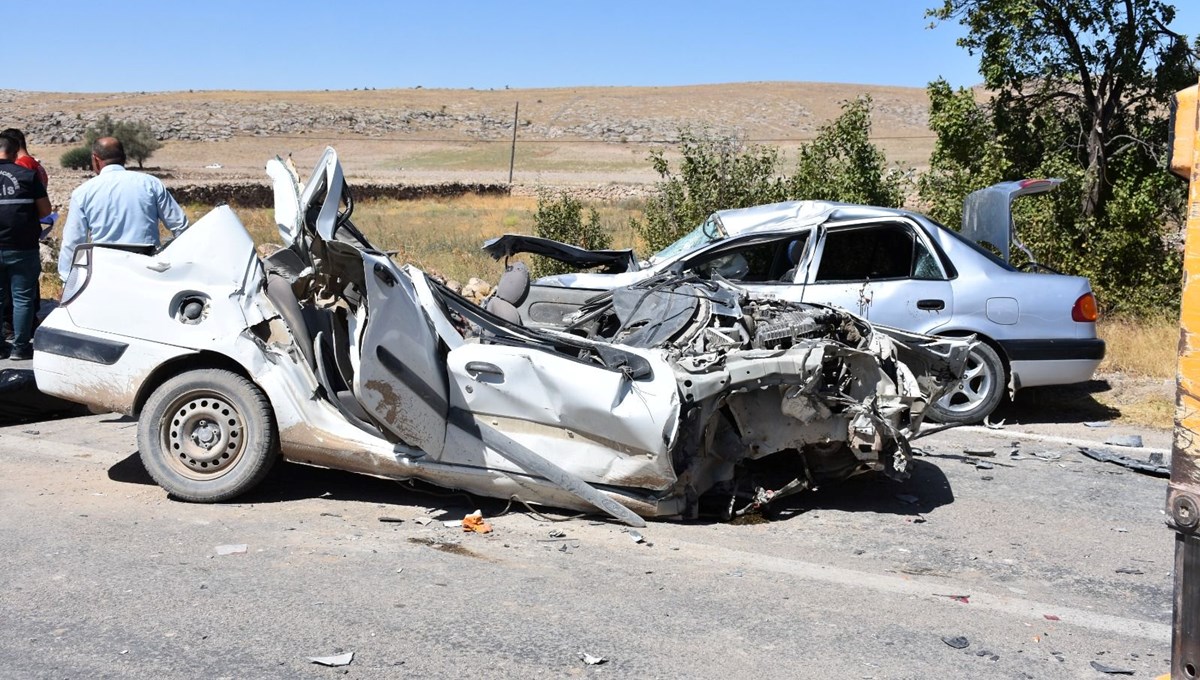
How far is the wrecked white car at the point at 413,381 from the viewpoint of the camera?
5688 millimetres

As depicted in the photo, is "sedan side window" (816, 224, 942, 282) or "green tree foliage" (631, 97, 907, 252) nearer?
"sedan side window" (816, 224, 942, 282)

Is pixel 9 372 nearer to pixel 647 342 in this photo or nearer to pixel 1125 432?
pixel 647 342

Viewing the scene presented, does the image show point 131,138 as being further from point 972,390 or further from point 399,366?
point 399,366

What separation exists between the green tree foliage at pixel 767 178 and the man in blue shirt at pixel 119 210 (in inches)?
274

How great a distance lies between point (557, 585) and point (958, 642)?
1733 millimetres

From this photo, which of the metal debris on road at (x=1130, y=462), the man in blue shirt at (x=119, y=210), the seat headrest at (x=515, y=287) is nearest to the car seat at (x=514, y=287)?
the seat headrest at (x=515, y=287)

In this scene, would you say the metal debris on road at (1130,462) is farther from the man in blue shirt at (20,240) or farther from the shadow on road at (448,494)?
the man in blue shirt at (20,240)

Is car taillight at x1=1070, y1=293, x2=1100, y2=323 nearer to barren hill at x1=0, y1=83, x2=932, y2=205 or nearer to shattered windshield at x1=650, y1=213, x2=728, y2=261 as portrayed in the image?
shattered windshield at x1=650, y1=213, x2=728, y2=261

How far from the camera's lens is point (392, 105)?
10050cm

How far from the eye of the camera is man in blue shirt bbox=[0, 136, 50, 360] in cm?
930

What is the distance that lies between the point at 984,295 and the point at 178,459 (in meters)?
6.01

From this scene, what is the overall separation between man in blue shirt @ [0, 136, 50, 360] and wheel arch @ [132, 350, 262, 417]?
407 centimetres

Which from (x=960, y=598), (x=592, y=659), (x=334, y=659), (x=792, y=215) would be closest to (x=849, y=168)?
(x=792, y=215)

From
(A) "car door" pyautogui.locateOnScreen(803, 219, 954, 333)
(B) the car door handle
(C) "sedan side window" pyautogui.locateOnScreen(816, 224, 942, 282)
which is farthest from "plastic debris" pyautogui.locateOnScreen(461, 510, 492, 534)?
(C) "sedan side window" pyautogui.locateOnScreen(816, 224, 942, 282)
